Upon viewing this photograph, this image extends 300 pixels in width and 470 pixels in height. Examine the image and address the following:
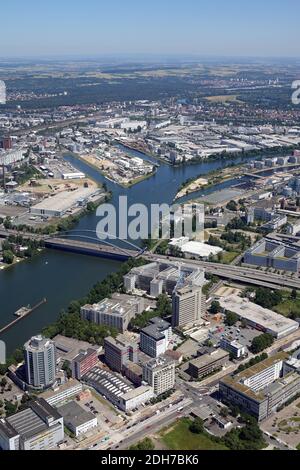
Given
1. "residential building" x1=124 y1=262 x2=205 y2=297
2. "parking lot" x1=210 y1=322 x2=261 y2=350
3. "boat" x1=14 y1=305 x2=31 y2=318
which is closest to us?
"parking lot" x1=210 y1=322 x2=261 y2=350

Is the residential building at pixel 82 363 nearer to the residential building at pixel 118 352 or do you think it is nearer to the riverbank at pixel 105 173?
the residential building at pixel 118 352

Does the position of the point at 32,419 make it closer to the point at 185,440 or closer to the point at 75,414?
the point at 75,414

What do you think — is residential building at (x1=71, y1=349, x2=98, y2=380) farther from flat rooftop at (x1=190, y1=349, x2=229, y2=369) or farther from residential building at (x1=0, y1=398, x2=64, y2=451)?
flat rooftop at (x1=190, y1=349, x2=229, y2=369)

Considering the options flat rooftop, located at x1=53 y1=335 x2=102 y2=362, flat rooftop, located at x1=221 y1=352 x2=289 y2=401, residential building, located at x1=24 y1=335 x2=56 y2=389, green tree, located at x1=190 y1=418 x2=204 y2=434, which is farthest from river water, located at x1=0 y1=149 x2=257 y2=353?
flat rooftop, located at x1=221 y1=352 x2=289 y2=401

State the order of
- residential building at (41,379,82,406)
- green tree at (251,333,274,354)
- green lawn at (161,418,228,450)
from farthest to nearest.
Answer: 1. green tree at (251,333,274,354)
2. residential building at (41,379,82,406)
3. green lawn at (161,418,228,450)

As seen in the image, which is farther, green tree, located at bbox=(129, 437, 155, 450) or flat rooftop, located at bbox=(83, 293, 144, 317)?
flat rooftop, located at bbox=(83, 293, 144, 317)
